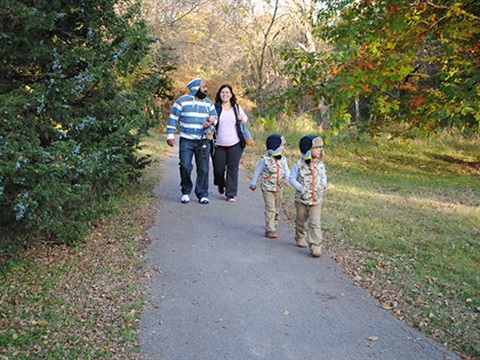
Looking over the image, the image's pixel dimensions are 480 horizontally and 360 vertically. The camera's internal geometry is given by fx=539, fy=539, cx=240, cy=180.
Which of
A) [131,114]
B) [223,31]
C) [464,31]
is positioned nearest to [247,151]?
[223,31]

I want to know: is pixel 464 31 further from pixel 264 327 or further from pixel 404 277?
pixel 264 327

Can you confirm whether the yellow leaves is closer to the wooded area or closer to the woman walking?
the wooded area

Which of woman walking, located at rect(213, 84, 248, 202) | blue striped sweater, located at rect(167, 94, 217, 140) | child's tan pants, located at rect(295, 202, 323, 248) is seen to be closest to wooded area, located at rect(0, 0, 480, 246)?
blue striped sweater, located at rect(167, 94, 217, 140)

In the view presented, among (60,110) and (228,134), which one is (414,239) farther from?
(60,110)

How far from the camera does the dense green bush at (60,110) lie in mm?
5027

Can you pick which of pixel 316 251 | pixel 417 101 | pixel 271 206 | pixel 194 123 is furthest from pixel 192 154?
pixel 417 101

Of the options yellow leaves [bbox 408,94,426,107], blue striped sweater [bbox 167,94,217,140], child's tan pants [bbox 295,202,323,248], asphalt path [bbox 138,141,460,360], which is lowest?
asphalt path [bbox 138,141,460,360]

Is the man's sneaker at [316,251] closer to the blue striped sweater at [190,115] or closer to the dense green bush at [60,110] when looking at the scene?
Answer: the dense green bush at [60,110]

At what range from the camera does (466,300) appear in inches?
223

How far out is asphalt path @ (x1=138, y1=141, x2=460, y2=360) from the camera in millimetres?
4441

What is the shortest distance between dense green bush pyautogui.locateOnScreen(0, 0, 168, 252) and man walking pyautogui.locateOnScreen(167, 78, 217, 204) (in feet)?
5.28

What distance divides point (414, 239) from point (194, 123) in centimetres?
405

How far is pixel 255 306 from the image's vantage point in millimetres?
5285

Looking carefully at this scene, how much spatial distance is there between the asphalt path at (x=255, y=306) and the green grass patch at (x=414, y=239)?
330mm
